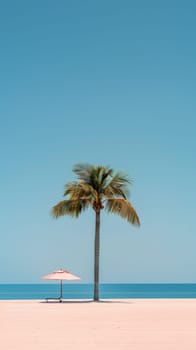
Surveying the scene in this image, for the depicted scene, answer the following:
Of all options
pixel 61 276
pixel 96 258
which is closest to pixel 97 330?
pixel 96 258

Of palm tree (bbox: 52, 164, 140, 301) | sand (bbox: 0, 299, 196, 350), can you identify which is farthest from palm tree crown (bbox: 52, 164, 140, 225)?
sand (bbox: 0, 299, 196, 350)

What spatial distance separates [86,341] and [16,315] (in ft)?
23.7

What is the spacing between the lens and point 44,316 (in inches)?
745

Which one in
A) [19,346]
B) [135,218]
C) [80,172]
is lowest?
[19,346]

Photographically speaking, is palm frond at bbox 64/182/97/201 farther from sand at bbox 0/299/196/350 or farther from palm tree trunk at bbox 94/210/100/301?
sand at bbox 0/299/196/350

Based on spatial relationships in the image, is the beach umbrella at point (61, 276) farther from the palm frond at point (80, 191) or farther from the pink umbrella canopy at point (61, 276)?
the palm frond at point (80, 191)

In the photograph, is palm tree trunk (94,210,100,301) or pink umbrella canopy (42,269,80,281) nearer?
palm tree trunk (94,210,100,301)

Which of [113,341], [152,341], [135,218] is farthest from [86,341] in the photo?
[135,218]

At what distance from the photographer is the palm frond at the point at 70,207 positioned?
2951 cm

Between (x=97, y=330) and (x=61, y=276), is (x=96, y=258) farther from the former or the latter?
(x=97, y=330)

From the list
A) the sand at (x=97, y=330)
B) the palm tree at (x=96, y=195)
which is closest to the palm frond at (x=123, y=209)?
the palm tree at (x=96, y=195)

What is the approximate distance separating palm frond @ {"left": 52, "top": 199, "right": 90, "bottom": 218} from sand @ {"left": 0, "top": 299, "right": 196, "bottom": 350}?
9063 mm

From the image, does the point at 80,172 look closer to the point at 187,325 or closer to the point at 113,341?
the point at 187,325

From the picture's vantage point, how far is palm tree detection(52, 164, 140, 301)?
29.3m
